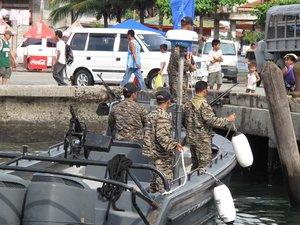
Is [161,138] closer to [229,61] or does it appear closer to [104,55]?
[104,55]

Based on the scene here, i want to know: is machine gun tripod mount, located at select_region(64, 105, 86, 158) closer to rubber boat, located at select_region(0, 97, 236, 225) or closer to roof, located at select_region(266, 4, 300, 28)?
rubber boat, located at select_region(0, 97, 236, 225)

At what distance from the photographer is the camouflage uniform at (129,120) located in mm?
11344

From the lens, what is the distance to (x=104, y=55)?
976 inches

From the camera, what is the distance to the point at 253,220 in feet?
44.6

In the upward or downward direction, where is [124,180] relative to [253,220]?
upward

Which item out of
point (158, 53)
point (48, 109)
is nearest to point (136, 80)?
point (48, 109)

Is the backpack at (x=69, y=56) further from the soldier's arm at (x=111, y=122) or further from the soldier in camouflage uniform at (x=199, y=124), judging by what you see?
the soldier in camouflage uniform at (x=199, y=124)

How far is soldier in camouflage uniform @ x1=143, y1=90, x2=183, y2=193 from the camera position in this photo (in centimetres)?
987

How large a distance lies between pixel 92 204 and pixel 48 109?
13.1 metres

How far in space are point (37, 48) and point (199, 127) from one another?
88.3 ft

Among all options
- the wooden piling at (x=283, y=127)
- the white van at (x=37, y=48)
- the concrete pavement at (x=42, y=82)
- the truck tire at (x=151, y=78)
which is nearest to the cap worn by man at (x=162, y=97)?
the wooden piling at (x=283, y=127)

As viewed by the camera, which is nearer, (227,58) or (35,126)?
(35,126)

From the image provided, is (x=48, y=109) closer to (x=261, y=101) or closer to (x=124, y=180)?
(x=261, y=101)

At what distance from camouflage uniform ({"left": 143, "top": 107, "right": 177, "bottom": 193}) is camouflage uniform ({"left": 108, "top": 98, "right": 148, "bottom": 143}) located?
1298mm
